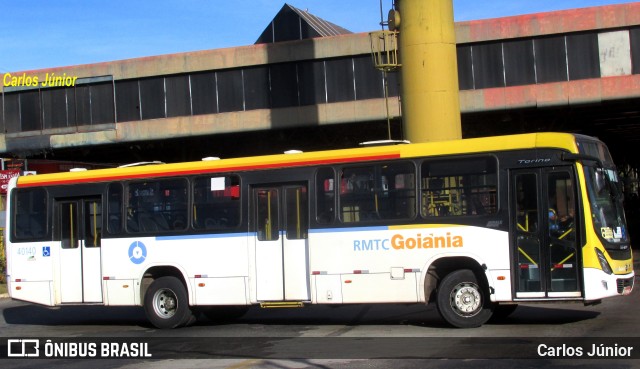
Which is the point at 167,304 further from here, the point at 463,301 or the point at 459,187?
the point at 459,187

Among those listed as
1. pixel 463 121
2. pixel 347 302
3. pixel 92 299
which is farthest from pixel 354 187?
pixel 463 121

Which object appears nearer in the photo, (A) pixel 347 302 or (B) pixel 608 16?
(A) pixel 347 302

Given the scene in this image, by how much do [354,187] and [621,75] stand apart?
755 inches

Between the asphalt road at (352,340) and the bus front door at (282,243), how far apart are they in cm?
75

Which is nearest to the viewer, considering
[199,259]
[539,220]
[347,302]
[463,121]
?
[539,220]

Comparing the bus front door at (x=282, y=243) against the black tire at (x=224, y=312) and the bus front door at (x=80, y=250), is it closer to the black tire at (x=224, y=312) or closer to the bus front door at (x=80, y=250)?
the black tire at (x=224, y=312)

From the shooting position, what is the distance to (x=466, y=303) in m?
12.0

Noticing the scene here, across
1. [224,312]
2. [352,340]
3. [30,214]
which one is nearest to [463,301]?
[352,340]

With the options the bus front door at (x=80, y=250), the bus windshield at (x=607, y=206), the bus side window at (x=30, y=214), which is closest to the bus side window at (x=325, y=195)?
the bus windshield at (x=607, y=206)

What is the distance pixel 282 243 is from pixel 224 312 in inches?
109

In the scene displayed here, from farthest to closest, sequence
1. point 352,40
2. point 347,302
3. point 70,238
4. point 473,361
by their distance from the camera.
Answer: point 352,40, point 70,238, point 347,302, point 473,361

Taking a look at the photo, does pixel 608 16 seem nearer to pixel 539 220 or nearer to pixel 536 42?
pixel 536 42

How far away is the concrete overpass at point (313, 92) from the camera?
2867cm

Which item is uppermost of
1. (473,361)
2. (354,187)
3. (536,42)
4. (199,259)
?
(536,42)
